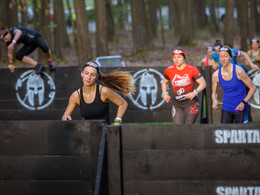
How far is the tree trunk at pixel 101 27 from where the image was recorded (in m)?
17.8

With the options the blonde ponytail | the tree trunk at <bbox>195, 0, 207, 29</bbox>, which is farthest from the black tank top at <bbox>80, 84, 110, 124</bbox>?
the tree trunk at <bbox>195, 0, 207, 29</bbox>

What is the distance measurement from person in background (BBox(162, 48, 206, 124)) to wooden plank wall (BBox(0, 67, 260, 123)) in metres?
3.33

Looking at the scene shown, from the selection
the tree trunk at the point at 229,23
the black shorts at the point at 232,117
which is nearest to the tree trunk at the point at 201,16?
the tree trunk at the point at 229,23

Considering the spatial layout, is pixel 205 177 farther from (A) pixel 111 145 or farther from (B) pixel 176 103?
(B) pixel 176 103

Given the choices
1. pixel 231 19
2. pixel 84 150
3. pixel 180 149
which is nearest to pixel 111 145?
pixel 84 150

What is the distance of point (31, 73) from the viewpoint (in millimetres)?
11602

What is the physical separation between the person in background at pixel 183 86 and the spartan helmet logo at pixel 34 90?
4.54 metres

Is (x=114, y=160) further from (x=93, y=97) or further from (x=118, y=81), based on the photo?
(x=118, y=81)

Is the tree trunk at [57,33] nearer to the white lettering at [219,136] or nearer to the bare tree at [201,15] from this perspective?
the bare tree at [201,15]

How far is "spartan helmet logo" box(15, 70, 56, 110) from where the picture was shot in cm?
1159

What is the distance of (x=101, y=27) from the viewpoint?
17906 millimetres

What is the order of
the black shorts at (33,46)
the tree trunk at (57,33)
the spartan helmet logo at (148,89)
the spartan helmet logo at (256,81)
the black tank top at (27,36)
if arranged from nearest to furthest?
the spartan helmet logo at (256,81) → the spartan helmet logo at (148,89) → the black tank top at (27,36) → the black shorts at (33,46) → the tree trunk at (57,33)

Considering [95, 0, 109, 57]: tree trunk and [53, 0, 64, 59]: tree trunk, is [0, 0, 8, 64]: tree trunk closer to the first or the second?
[53, 0, 64, 59]: tree trunk

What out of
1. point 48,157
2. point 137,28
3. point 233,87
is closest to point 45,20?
point 137,28
